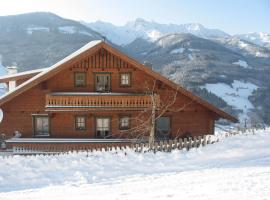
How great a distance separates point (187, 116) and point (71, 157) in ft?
37.3

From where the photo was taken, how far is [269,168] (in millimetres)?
12188

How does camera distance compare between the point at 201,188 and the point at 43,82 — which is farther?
the point at 43,82

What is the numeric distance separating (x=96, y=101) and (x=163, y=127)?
4975mm

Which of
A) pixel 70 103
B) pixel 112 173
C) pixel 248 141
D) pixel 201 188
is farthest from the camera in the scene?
pixel 70 103

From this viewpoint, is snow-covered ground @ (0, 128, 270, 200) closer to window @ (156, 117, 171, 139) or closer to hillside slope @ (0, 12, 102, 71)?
window @ (156, 117, 171, 139)

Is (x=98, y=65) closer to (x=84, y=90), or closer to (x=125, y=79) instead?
(x=84, y=90)

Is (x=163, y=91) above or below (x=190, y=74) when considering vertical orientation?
below

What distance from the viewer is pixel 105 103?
76.2 ft

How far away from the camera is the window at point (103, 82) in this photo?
2447 cm

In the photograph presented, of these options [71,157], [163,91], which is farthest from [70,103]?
[71,157]

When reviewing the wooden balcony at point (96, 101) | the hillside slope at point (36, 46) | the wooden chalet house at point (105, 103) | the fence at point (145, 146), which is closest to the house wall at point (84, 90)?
the wooden chalet house at point (105, 103)

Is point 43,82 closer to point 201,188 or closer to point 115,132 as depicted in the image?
point 115,132

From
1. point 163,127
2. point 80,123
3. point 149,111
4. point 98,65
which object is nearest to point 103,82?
point 98,65

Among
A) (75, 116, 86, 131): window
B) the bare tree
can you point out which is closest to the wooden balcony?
the bare tree
